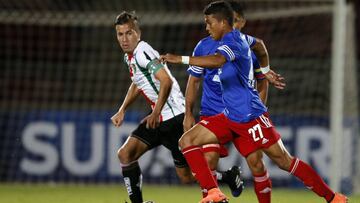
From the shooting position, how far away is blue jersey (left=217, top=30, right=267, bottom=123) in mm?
6824

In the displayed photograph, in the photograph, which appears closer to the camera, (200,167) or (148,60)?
(200,167)

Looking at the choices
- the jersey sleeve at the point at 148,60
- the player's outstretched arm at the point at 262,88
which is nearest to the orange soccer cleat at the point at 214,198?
the jersey sleeve at the point at 148,60

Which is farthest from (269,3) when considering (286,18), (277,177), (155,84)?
(155,84)

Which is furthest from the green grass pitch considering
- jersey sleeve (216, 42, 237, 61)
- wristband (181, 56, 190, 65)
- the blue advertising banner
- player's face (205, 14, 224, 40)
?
wristband (181, 56, 190, 65)

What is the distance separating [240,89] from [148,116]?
83cm

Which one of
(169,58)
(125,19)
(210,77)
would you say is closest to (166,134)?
(210,77)

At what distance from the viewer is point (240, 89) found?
687cm

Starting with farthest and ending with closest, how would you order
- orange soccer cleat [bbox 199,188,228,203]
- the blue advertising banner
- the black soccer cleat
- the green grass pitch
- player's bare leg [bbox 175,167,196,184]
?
the blue advertising banner → the green grass pitch → the black soccer cleat → player's bare leg [bbox 175,167,196,184] → orange soccer cleat [bbox 199,188,228,203]

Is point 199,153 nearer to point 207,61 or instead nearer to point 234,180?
point 207,61

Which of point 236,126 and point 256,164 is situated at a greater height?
point 236,126

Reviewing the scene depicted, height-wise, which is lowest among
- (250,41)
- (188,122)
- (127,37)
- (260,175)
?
(260,175)

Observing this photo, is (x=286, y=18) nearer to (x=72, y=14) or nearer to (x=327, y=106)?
(x=327, y=106)

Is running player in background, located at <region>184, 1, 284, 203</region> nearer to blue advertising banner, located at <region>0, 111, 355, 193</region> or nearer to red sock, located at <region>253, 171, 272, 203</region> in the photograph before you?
red sock, located at <region>253, 171, 272, 203</region>

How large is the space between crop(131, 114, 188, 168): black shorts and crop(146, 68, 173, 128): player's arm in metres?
0.43
